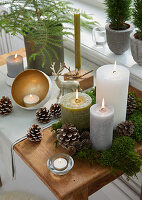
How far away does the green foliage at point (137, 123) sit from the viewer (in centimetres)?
87

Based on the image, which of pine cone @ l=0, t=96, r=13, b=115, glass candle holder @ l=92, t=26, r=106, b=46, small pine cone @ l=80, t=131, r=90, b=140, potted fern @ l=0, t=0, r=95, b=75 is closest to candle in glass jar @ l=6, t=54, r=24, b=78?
potted fern @ l=0, t=0, r=95, b=75

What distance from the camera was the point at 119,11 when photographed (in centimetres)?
113

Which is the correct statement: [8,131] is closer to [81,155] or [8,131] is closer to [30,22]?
[81,155]

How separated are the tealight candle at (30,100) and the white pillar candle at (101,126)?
30 centimetres

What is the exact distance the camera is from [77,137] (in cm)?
84

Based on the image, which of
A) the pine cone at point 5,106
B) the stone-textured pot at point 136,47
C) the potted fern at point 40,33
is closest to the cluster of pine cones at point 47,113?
the pine cone at point 5,106

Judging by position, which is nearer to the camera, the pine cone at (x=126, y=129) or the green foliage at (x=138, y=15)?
the pine cone at (x=126, y=129)

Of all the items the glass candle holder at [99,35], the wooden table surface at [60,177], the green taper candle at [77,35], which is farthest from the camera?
the glass candle holder at [99,35]

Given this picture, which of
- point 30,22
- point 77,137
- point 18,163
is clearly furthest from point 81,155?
point 18,163

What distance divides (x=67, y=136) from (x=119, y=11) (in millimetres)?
545

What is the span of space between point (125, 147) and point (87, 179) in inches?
5.4

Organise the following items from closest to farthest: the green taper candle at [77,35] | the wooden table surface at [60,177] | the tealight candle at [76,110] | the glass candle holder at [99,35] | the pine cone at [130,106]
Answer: the wooden table surface at [60,177]
the tealight candle at [76,110]
the pine cone at [130,106]
the green taper candle at [77,35]
the glass candle holder at [99,35]

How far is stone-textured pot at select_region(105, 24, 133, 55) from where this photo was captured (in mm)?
1141

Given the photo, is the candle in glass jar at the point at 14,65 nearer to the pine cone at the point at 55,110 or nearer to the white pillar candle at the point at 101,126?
the pine cone at the point at 55,110
